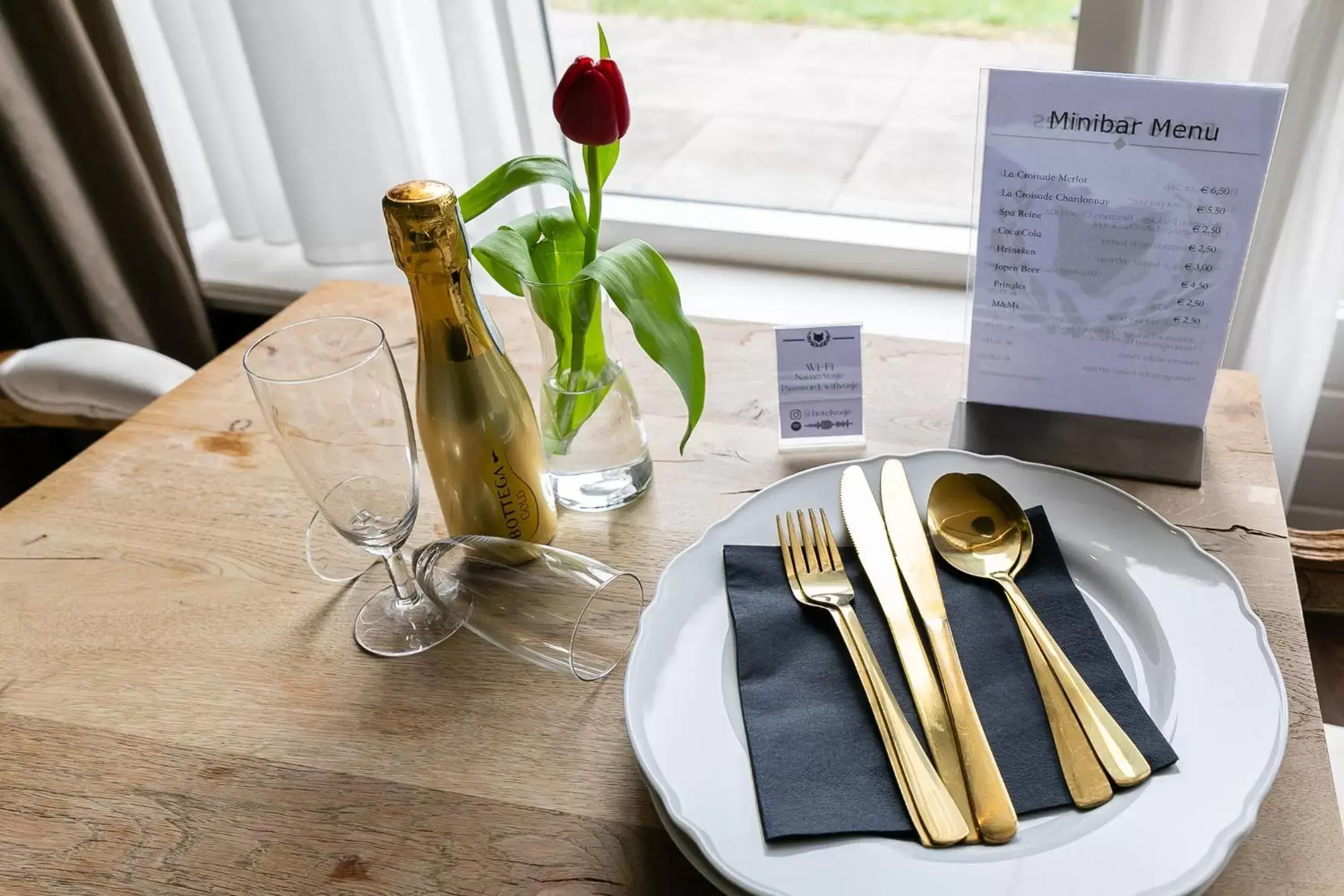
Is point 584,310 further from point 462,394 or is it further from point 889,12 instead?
point 889,12

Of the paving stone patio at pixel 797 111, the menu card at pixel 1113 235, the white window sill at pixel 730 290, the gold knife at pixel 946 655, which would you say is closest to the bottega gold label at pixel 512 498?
the gold knife at pixel 946 655

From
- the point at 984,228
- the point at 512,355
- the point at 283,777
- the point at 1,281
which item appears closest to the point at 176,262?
the point at 1,281

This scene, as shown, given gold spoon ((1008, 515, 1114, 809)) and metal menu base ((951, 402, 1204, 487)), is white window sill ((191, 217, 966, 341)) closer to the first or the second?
metal menu base ((951, 402, 1204, 487))

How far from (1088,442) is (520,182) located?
1.45 feet

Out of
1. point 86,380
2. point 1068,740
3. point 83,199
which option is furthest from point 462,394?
point 83,199

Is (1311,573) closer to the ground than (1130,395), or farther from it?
closer to the ground

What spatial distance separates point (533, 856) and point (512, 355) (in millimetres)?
505

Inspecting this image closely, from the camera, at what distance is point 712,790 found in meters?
0.54

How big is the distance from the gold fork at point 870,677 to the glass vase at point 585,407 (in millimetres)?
126

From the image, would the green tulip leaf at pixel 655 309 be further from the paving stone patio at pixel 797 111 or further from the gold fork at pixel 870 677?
the paving stone patio at pixel 797 111

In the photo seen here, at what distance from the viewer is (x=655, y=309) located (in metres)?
0.64

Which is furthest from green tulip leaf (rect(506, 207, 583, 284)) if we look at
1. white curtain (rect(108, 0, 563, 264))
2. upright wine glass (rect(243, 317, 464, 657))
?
white curtain (rect(108, 0, 563, 264))

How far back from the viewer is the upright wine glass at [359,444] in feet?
2.00

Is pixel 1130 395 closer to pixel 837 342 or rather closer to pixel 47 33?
pixel 837 342
